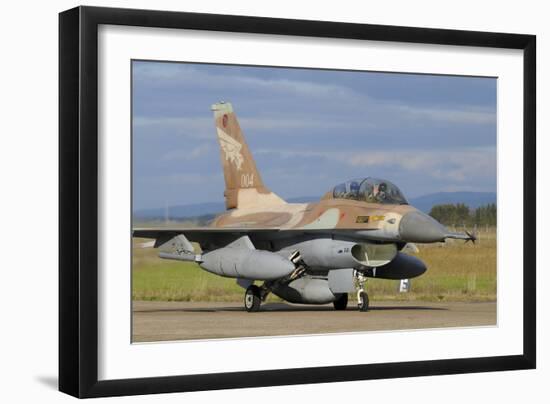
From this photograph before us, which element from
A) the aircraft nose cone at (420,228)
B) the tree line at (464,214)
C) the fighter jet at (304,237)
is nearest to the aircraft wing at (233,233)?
the fighter jet at (304,237)

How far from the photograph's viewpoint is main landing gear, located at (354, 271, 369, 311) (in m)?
20.6

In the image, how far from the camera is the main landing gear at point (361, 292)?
2056cm

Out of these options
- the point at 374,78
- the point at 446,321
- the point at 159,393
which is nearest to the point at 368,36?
the point at 374,78

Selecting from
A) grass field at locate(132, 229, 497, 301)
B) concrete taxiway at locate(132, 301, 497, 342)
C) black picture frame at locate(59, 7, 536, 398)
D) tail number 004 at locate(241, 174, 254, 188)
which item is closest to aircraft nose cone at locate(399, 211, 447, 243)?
grass field at locate(132, 229, 497, 301)

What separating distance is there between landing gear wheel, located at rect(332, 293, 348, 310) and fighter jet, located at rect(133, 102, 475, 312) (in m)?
0.04

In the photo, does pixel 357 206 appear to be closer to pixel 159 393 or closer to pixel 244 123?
pixel 244 123

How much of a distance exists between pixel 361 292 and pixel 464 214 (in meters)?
3.05

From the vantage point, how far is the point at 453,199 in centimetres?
1930

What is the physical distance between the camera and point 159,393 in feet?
48.9

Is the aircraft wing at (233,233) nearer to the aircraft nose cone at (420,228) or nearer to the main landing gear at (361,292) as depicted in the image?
the main landing gear at (361,292)

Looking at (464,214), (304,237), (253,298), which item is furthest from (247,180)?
(464,214)

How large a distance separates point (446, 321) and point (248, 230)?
19.5ft

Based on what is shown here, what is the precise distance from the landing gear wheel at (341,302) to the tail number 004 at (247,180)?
2.54 metres

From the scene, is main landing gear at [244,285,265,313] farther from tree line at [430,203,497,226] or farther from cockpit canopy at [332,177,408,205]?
tree line at [430,203,497,226]
